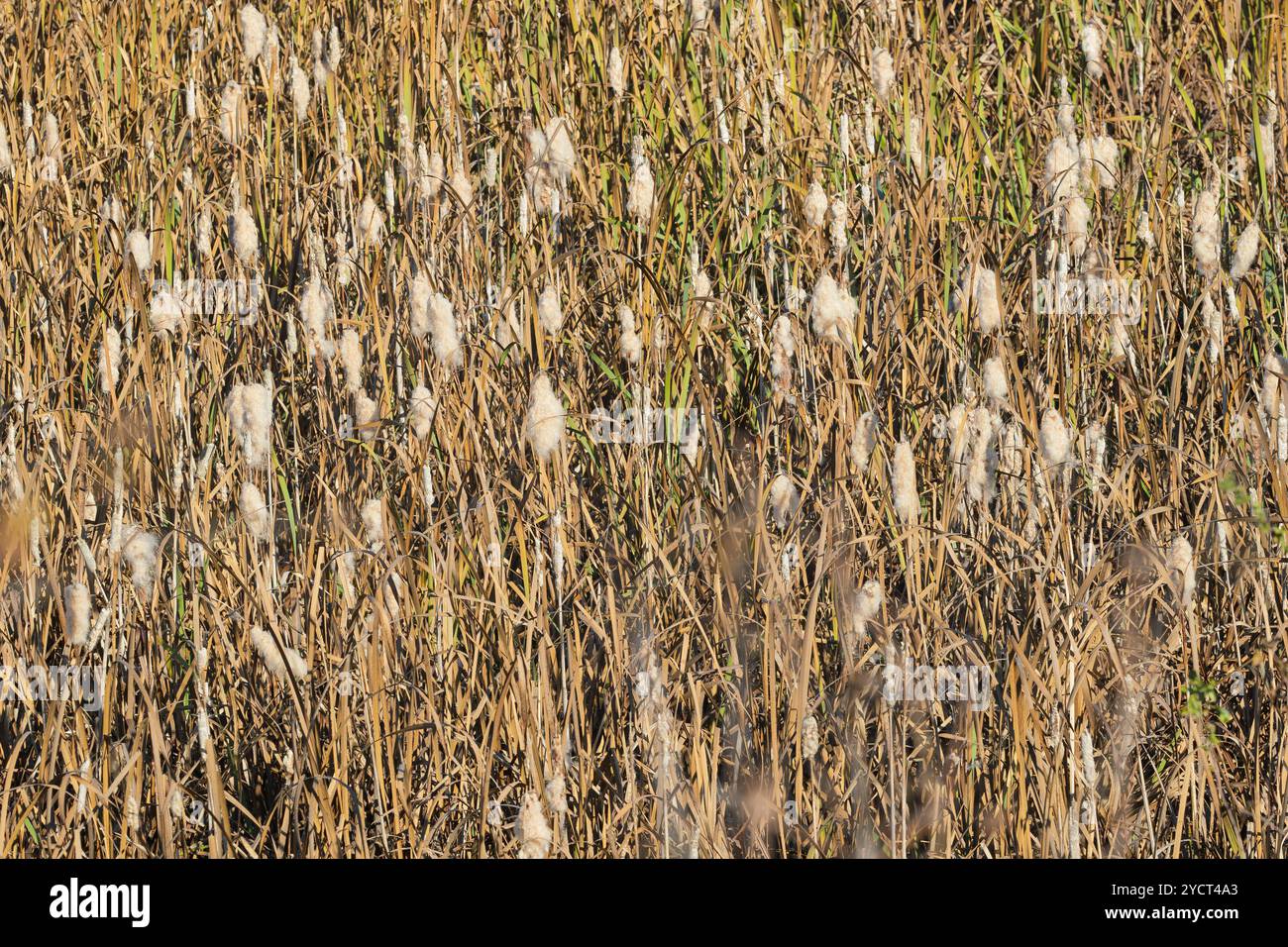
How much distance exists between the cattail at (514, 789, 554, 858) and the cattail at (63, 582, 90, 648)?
466mm

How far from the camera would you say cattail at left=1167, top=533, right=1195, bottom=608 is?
46.6 inches

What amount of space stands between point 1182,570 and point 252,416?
0.94 m

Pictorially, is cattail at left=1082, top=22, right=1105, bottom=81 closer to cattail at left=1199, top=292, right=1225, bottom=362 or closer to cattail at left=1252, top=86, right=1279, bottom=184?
cattail at left=1252, top=86, right=1279, bottom=184

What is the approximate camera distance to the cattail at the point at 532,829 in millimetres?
1017

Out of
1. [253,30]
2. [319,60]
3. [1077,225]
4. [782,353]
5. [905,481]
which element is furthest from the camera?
[319,60]

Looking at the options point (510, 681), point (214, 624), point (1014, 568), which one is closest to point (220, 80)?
point (214, 624)

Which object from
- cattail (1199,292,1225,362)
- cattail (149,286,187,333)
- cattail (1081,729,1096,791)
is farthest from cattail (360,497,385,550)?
cattail (1199,292,1225,362)

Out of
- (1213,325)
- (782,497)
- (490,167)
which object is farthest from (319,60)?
(1213,325)

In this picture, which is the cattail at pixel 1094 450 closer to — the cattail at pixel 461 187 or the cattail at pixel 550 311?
A: the cattail at pixel 550 311

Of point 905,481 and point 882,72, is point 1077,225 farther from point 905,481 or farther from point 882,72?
point 905,481

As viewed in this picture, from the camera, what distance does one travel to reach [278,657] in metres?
1.17

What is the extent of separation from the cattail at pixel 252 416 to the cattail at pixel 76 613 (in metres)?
0.21

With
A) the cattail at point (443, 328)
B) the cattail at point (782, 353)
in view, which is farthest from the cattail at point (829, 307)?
the cattail at point (443, 328)

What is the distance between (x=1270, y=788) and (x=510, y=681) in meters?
0.76
